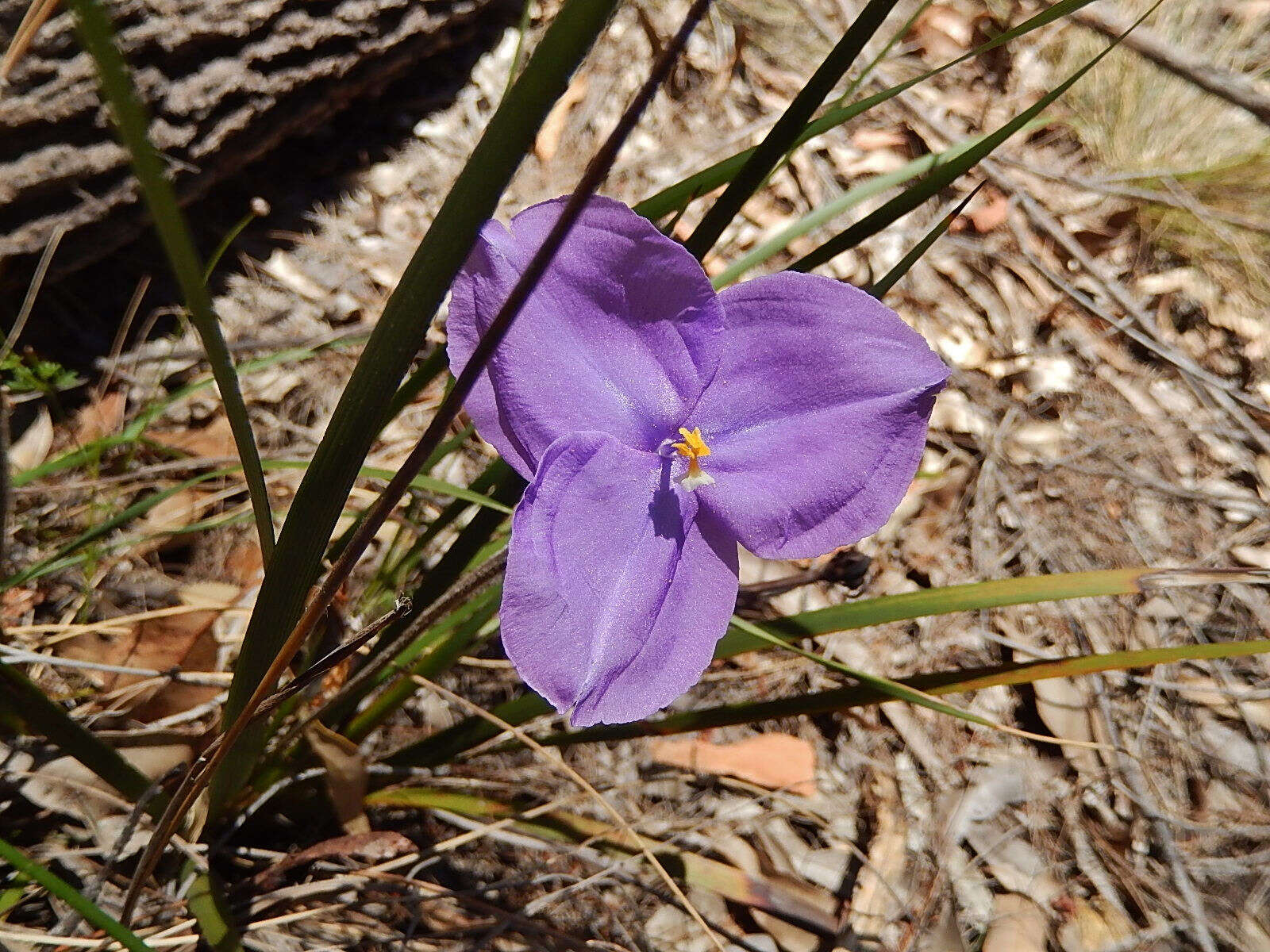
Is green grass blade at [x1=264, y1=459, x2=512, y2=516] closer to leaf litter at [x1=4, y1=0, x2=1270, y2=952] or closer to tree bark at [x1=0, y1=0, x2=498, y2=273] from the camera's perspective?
leaf litter at [x1=4, y1=0, x2=1270, y2=952]

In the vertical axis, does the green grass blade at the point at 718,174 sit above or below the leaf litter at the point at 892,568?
above

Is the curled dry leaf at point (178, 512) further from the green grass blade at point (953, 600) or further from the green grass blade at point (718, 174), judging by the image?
the green grass blade at point (718, 174)

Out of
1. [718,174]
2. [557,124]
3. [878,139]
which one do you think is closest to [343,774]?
[718,174]

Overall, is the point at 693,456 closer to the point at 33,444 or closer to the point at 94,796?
the point at 94,796

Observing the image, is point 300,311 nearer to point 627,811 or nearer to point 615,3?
point 627,811

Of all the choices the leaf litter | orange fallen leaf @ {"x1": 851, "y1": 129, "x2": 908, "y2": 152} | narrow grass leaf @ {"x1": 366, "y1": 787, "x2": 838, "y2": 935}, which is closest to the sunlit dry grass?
the leaf litter

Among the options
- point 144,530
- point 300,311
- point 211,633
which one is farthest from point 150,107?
point 211,633

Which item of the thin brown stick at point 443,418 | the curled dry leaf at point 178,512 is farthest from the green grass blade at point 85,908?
the curled dry leaf at point 178,512
